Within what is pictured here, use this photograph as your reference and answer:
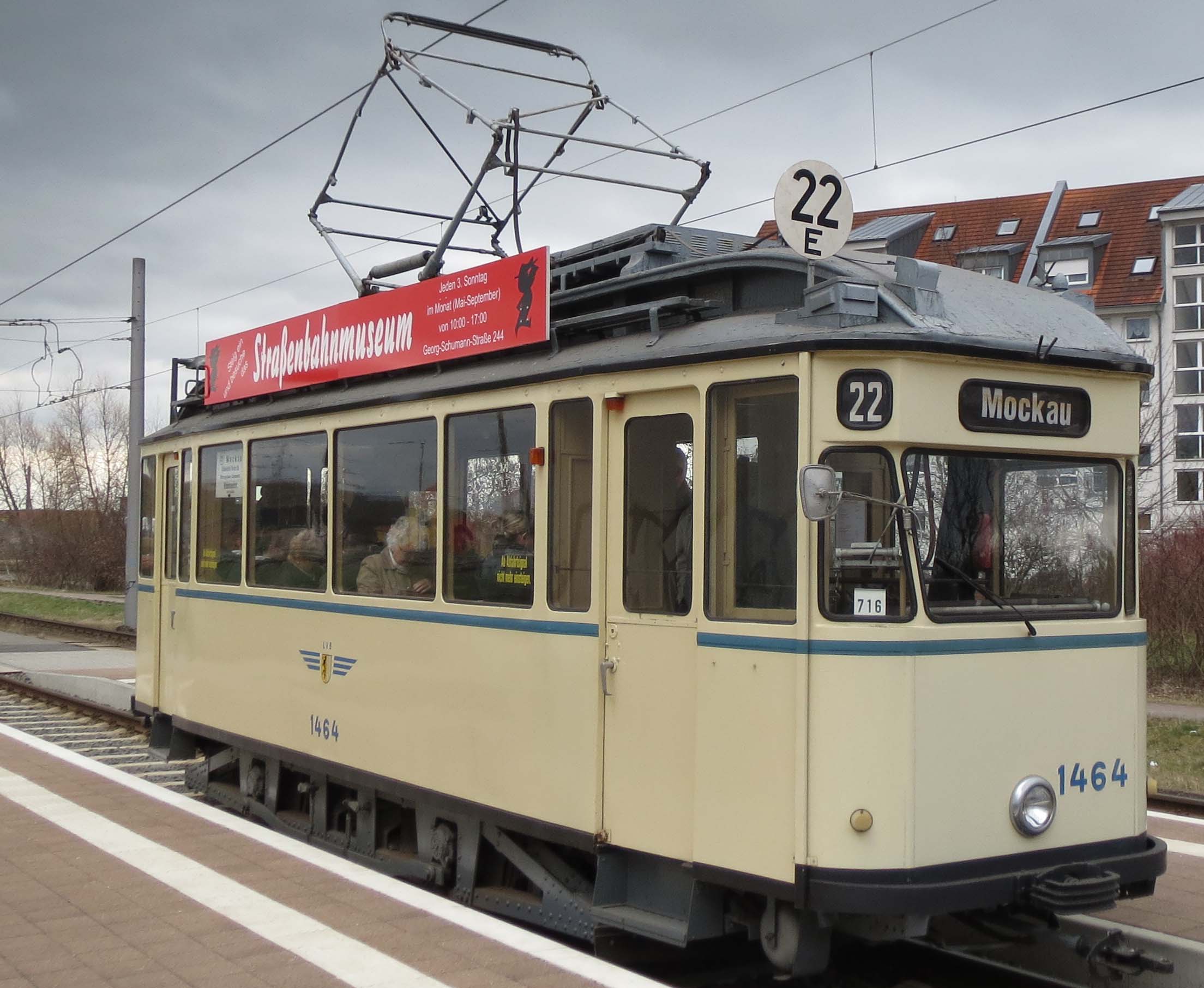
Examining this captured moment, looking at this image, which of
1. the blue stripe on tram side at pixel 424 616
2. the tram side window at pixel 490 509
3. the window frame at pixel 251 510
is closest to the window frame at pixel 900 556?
the blue stripe on tram side at pixel 424 616

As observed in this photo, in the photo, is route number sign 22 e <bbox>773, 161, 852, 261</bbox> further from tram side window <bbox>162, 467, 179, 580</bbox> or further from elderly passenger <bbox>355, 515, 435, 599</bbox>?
tram side window <bbox>162, 467, 179, 580</bbox>

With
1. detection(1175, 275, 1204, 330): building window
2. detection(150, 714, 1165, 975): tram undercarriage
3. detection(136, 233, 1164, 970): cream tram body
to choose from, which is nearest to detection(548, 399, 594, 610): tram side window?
detection(136, 233, 1164, 970): cream tram body

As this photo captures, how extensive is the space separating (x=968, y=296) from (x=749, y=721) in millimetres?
1851

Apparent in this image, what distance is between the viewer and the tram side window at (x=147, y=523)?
10773 mm

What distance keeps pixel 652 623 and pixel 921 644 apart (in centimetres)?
108

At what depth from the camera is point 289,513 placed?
8250 millimetres

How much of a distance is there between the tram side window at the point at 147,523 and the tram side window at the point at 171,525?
1.10ft

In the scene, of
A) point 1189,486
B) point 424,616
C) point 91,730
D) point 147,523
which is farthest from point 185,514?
point 1189,486

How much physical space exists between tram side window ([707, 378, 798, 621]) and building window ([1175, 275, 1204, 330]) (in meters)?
41.1

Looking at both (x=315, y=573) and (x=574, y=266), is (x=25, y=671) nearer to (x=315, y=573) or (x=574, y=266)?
(x=315, y=573)

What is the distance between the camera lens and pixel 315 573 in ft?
26.0

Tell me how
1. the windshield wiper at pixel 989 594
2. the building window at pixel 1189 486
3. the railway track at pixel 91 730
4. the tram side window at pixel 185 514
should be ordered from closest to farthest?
the windshield wiper at pixel 989 594 → the tram side window at pixel 185 514 → the railway track at pixel 91 730 → the building window at pixel 1189 486

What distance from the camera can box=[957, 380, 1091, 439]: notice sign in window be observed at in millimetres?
5141

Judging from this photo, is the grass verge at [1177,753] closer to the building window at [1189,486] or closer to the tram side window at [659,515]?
the tram side window at [659,515]
